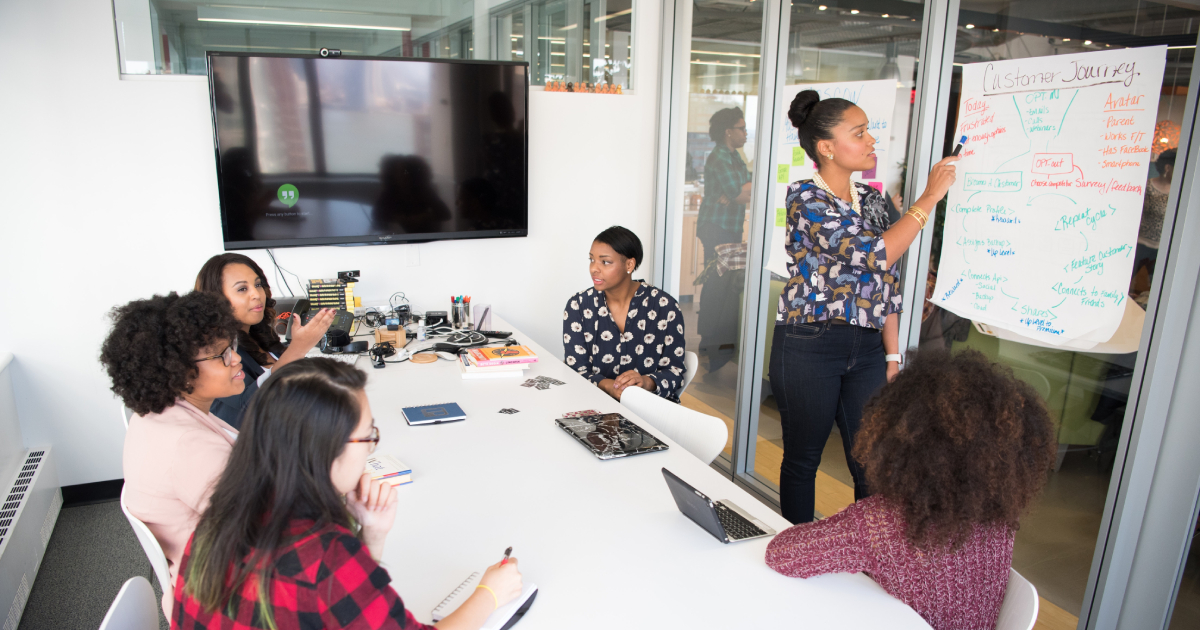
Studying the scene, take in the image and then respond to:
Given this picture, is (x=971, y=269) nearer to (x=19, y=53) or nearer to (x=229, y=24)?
(x=229, y=24)

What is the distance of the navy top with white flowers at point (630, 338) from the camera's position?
2.98m

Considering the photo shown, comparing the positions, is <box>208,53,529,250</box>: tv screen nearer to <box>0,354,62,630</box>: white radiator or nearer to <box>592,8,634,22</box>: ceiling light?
<box>592,8,634,22</box>: ceiling light

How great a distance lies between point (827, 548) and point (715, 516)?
0.25 meters

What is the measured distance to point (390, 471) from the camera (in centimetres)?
184

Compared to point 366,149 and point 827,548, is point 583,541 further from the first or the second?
point 366,149

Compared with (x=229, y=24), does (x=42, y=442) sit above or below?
below

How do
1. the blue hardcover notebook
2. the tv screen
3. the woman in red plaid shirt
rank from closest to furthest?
the woman in red plaid shirt
the blue hardcover notebook
the tv screen

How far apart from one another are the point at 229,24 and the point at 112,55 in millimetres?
516

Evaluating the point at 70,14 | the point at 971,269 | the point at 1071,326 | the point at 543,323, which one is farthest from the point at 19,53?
the point at 1071,326

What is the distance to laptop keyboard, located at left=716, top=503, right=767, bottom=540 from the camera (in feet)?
5.14

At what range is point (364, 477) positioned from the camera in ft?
4.24

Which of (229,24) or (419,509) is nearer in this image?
(419,509)

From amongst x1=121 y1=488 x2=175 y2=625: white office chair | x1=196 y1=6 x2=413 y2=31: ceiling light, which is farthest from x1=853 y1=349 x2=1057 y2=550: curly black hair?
x1=196 y1=6 x2=413 y2=31: ceiling light

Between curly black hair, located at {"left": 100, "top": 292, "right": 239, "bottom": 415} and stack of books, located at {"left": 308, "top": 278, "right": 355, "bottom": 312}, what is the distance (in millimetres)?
1881
